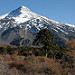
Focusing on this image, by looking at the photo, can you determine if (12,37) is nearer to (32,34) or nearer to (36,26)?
(32,34)

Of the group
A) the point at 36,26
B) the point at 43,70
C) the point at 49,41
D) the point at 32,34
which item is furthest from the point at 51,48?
the point at 36,26

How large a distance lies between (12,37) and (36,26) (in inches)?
1466

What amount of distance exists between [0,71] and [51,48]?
10.2 m

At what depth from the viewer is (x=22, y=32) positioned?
6358 inches

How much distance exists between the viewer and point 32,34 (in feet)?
505

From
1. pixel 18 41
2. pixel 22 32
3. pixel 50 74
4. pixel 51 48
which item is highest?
pixel 22 32

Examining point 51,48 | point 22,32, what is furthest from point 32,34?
point 51,48

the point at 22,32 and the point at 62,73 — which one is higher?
the point at 22,32

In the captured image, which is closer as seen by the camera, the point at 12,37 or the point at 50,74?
the point at 50,74

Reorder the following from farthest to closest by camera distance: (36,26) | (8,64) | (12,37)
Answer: (36,26)
(12,37)
(8,64)

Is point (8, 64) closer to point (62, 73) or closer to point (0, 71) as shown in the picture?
point (0, 71)

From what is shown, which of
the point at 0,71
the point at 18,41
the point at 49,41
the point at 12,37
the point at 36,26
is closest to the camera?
the point at 0,71

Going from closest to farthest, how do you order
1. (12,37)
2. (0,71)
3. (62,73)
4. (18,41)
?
(62,73) < (0,71) < (18,41) < (12,37)

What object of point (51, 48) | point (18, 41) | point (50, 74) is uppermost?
point (18, 41)
